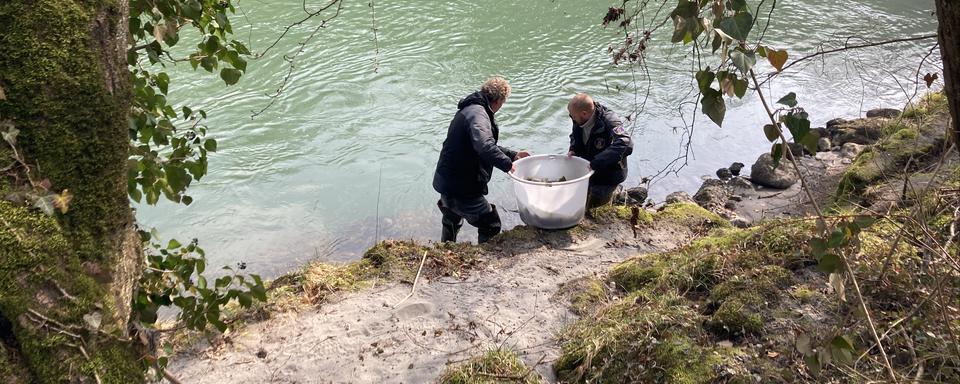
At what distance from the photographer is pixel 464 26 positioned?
15.0 m

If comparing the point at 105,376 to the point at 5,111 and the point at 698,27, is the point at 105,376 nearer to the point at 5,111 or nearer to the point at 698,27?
the point at 5,111

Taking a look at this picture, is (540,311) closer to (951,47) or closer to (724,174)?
(951,47)

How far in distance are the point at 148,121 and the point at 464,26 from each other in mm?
12095

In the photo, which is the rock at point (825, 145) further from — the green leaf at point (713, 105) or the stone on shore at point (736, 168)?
the green leaf at point (713, 105)

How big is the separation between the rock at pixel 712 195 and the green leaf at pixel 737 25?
7.08 metres

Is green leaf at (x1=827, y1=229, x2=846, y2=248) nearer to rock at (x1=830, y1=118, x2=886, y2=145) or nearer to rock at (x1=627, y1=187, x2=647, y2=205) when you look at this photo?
rock at (x1=627, y1=187, x2=647, y2=205)

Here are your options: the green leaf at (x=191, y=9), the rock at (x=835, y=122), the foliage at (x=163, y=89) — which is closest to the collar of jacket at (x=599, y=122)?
the foliage at (x=163, y=89)

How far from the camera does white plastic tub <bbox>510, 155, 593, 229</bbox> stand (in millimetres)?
6227

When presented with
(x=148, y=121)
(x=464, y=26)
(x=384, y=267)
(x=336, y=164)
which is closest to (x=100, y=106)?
(x=148, y=121)

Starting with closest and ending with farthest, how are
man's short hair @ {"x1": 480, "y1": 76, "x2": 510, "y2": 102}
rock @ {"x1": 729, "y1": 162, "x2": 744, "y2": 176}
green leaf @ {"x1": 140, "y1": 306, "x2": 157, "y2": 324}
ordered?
green leaf @ {"x1": 140, "y1": 306, "x2": 157, "y2": 324} → man's short hair @ {"x1": 480, "y1": 76, "x2": 510, "y2": 102} → rock @ {"x1": 729, "y1": 162, "x2": 744, "y2": 176}

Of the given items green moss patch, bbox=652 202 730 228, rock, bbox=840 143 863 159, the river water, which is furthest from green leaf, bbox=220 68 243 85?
rock, bbox=840 143 863 159

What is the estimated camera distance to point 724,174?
32.8 feet

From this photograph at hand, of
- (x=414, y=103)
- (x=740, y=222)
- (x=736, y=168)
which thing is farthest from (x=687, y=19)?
(x=414, y=103)

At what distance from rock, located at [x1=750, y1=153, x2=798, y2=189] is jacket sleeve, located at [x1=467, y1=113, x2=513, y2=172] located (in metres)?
4.82
